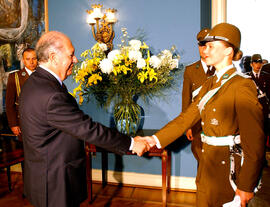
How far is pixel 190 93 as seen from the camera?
283 centimetres

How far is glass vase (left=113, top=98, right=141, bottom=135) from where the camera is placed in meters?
2.68

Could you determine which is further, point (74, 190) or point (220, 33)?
point (74, 190)

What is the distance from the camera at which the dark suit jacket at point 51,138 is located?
4.79ft

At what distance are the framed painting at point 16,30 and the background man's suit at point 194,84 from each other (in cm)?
224

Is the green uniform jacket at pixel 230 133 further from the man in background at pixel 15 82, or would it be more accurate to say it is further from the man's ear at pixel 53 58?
the man in background at pixel 15 82

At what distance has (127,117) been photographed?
2680mm

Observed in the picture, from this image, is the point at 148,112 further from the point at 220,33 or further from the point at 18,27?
the point at 18,27

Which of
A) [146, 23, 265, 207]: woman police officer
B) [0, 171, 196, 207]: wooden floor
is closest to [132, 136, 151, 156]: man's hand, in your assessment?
[146, 23, 265, 207]: woman police officer

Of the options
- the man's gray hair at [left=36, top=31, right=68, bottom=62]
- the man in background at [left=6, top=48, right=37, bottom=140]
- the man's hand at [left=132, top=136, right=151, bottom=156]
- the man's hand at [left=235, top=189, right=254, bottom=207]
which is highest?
the man's gray hair at [left=36, top=31, right=68, bottom=62]

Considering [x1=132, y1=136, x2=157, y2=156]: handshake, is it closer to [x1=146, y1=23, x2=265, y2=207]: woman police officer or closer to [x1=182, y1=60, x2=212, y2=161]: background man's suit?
[x1=146, y1=23, x2=265, y2=207]: woman police officer

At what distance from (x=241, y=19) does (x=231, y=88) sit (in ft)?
8.06

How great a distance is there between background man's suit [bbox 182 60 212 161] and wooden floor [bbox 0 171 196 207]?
58cm

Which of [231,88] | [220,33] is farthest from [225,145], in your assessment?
[220,33]

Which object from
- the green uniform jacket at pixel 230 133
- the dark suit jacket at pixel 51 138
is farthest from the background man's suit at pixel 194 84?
the dark suit jacket at pixel 51 138
